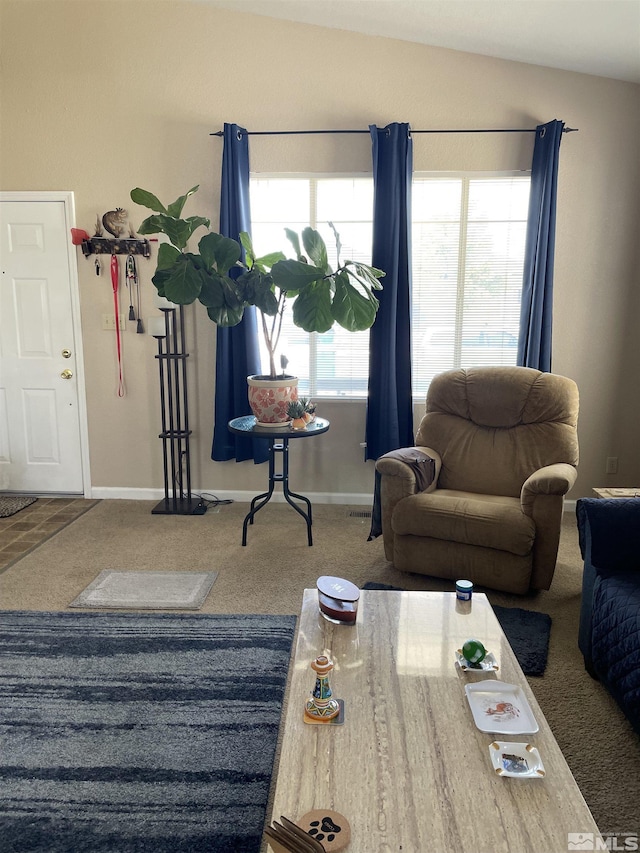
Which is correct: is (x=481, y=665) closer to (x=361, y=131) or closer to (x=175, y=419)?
(x=175, y=419)

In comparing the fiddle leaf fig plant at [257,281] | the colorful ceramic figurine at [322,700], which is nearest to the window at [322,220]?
the fiddle leaf fig plant at [257,281]

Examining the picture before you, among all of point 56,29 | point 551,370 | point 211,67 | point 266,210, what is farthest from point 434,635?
point 56,29

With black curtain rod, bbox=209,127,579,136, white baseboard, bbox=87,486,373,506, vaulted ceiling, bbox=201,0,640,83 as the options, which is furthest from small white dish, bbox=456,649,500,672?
black curtain rod, bbox=209,127,579,136

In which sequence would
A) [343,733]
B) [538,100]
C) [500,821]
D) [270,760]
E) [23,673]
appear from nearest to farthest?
1. [500,821]
2. [343,733]
3. [270,760]
4. [23,673]
5. [538,100]

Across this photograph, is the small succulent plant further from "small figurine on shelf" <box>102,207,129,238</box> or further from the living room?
"small figurine on shelf" <box>102,207,129,238</box>

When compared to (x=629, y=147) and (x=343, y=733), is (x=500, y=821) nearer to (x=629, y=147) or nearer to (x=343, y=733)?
(x=343, y=733)

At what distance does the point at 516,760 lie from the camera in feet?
4.13

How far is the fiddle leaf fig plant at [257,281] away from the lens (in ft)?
10.3

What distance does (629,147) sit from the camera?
3.53 meters

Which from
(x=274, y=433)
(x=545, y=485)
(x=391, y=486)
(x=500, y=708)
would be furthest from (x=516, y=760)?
(x=274, y=433)

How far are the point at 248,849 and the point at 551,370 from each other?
3.16 metres

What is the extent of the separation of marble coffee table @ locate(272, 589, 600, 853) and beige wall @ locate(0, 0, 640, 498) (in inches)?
103

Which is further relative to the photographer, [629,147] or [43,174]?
[43,174]

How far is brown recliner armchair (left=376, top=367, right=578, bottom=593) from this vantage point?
2.61 m
